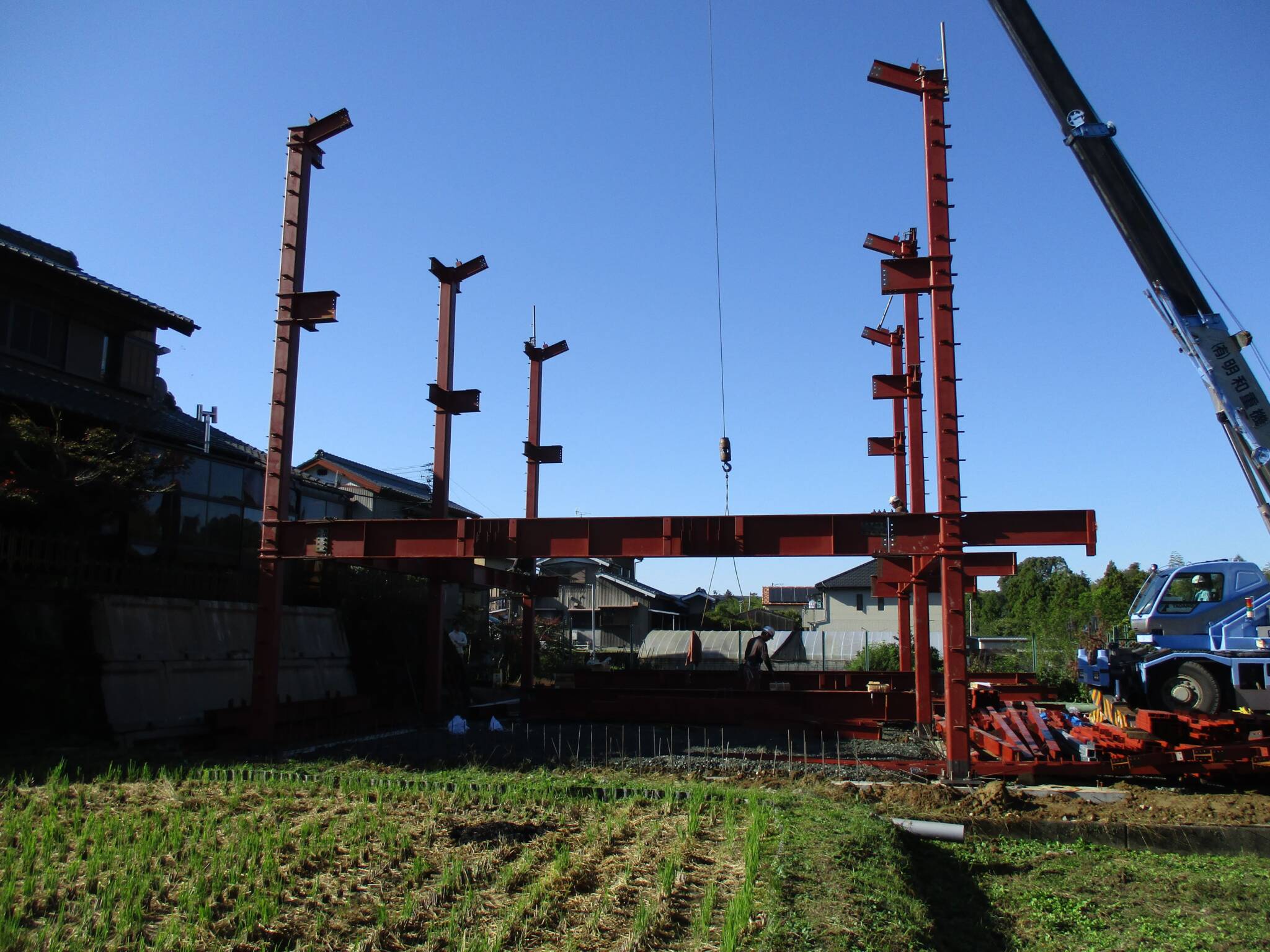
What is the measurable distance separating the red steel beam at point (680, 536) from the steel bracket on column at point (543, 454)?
22.0 feet

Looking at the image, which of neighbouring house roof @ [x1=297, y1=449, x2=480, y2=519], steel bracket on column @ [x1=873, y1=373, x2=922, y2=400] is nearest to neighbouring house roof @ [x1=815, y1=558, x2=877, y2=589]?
neighbouring house roof @ [x1=297, y1=449, x2=480, y2=519]

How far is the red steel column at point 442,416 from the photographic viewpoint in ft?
60.7

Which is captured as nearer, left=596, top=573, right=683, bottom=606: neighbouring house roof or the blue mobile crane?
the blue mobile crane

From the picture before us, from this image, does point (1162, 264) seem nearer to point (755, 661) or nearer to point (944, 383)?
point (944, 383)

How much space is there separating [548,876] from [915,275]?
9320 millimetres

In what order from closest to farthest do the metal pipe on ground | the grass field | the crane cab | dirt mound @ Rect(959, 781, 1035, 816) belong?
the grass field → the metal pipe on ground → dirt mound @ Rect(959, 781, 1035, 816) → the crane cab

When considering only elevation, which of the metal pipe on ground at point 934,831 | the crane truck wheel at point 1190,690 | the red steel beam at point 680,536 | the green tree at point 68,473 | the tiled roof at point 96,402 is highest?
the tiled roof at point 96,402

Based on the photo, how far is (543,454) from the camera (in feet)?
72.4

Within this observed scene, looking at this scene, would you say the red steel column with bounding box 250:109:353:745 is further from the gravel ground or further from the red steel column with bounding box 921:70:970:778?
the red steel column with bounding box 921:70:970:778

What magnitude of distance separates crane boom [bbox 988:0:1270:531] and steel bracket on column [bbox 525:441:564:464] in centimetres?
1272

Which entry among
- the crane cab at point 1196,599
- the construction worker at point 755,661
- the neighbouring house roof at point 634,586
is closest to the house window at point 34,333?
the construction worker at point 755,661

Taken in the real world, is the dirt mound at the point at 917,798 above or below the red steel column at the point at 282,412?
below

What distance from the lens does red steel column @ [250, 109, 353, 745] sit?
14469 mm

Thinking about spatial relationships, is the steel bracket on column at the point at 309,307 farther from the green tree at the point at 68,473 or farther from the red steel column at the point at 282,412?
the green tree at the point at 68,473
